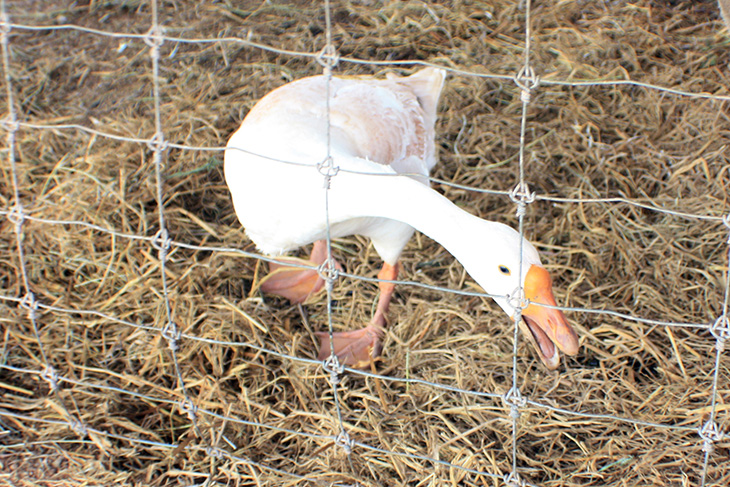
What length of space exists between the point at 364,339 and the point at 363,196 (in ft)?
3.41

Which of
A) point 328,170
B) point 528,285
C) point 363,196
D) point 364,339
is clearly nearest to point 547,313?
point 528,285

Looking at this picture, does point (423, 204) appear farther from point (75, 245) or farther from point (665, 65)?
point (665, 65)

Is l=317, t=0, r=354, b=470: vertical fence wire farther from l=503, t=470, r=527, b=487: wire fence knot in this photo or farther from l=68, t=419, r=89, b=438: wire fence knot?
l=68, t=419, r=89, b=438: wire fence knot

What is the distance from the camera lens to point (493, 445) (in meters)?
2.58

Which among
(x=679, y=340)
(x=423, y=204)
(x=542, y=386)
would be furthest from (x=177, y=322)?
(x=679, y=340)

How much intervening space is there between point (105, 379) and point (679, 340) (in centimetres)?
240

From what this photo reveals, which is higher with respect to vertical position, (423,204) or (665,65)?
(423,204)

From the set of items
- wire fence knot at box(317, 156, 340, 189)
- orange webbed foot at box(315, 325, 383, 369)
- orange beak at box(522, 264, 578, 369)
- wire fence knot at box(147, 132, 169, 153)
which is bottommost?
orange webbed foot at box(315, 325, 383, 369)

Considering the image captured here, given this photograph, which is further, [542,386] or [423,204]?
[542,386]

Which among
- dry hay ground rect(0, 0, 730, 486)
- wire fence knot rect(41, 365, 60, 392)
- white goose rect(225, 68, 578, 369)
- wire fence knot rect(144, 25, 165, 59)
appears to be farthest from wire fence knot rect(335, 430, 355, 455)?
wire fence knot rect(144, 25, 165, 59)

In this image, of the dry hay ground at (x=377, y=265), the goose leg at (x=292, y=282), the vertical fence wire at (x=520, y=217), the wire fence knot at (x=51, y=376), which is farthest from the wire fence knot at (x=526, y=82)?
the wire fence knot at (x=51, y=376)

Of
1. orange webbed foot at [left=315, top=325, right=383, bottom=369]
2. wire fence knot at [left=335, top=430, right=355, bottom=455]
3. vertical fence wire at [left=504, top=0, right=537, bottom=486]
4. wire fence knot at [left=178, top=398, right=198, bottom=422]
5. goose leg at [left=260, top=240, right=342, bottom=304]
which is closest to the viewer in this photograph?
vertical fence wire at [left=504, top=0, right=537, bottom=486]

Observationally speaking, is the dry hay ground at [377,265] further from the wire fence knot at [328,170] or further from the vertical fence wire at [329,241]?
the wire fence knot at [328,170]

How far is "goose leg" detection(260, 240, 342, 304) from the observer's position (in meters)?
3.38
